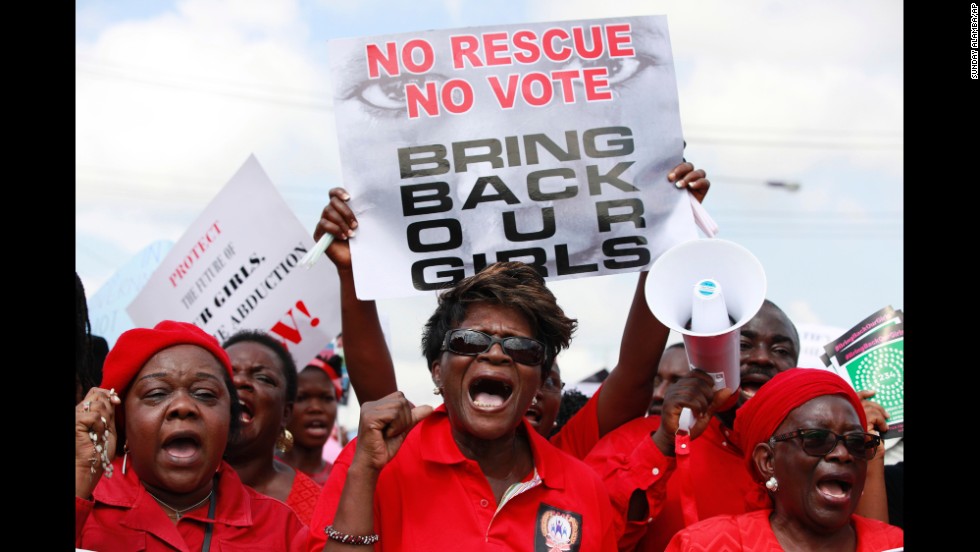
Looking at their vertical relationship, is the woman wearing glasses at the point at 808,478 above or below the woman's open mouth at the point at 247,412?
below

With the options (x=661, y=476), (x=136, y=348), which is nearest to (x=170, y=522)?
(x=136, y=348)

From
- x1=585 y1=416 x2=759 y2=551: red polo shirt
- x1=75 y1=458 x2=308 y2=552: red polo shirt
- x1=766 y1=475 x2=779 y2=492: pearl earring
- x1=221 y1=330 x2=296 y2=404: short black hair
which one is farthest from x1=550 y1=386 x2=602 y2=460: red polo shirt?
x1=221 y1=330 x2=296 y2=404: short black hair

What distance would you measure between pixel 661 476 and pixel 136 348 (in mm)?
1828

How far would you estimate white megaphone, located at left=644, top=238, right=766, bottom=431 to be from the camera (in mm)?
3709

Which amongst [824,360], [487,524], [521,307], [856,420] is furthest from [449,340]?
[824,360]

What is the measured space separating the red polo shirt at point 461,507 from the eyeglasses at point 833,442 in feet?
2.23

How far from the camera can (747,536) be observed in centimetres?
354

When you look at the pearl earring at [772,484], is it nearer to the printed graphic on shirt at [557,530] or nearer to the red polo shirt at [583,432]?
the printed graphic on shirt at [557,530]

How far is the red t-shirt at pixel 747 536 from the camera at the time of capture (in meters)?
3.48

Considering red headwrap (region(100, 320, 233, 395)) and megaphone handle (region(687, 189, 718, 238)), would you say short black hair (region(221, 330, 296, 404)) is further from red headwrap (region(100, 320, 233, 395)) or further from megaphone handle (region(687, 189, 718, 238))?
megaphone handle (region(687, 189, 718, 238))

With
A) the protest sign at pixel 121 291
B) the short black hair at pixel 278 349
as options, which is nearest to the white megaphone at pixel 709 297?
the short black hair at pixel 278 349

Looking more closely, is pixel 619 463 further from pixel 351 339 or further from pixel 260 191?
pixel 260 191

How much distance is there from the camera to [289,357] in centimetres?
570

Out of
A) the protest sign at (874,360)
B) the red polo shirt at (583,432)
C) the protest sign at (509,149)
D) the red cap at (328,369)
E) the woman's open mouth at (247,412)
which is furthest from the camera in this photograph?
the red cap at (328,369)
